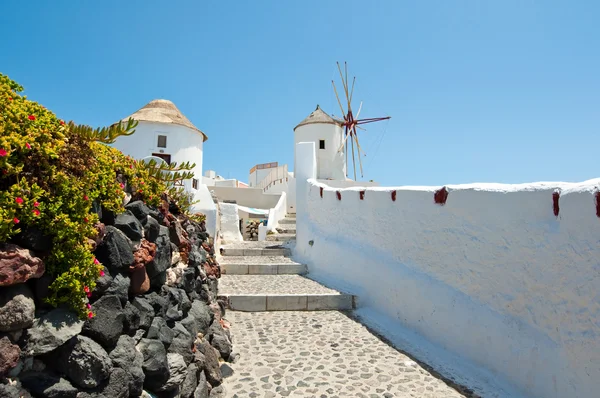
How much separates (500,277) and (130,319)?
3.22 m

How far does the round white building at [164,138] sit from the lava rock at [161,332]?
16.1 metres

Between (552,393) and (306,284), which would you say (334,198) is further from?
(552,393)

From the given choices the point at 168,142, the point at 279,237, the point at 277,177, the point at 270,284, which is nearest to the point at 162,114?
the point at 168,142

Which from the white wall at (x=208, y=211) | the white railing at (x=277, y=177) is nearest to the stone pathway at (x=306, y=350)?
the white wall at (x=208, y=211)

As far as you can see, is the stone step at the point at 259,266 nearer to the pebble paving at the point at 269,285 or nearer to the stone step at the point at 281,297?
the pebble paving at the point at 269,285

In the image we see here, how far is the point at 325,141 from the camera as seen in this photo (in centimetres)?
1894

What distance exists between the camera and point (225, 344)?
3.91 metres

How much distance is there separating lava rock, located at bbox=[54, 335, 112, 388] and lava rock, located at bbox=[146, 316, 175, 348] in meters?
0.60

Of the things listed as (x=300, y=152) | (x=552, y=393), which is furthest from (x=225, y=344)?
(x=300, y=152)

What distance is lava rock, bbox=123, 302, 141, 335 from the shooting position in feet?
7.09

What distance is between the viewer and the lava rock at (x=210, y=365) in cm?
322

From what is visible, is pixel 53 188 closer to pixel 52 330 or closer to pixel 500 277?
pixel 52 330

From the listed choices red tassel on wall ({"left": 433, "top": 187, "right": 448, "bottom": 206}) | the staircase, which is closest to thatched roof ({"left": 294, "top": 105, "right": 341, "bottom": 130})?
the staircase

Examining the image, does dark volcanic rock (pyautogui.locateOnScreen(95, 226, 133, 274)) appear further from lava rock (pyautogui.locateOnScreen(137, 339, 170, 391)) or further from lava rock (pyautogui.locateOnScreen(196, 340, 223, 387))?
lava rock (pyautogui.locateOnScreen(196, 340, 223, 387))
